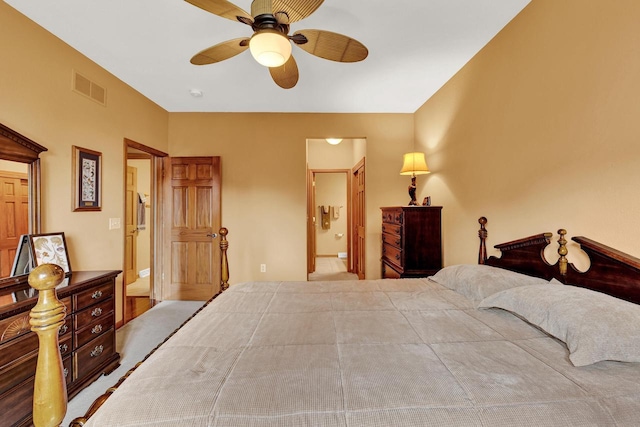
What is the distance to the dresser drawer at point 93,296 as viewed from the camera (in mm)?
2048

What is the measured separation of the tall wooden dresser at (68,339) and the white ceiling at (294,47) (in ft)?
6.37

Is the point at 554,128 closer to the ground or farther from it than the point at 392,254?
farther from it

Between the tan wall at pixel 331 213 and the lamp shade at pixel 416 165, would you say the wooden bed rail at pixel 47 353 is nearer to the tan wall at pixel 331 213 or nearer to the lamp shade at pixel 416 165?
the lamp shade at pixel 416 165

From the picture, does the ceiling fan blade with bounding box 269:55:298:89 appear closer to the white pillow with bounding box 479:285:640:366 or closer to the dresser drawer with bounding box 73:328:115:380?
the white pillow with bounding box 479:285:640:366

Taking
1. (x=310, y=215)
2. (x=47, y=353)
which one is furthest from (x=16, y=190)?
(x=310, y=215)

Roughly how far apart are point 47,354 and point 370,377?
95cm

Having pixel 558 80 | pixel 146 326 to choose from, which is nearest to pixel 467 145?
pixel 558 80

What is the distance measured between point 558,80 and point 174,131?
14.0 ft

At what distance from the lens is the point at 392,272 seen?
11.4ft

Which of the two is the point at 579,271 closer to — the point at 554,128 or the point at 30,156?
the point at 554,128

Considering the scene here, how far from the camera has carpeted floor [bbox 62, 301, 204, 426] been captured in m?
2.00

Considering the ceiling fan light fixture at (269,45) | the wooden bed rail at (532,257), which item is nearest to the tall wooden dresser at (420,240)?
the wooden bed rail at (532,257)

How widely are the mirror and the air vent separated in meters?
0.79

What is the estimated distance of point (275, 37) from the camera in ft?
5.29
